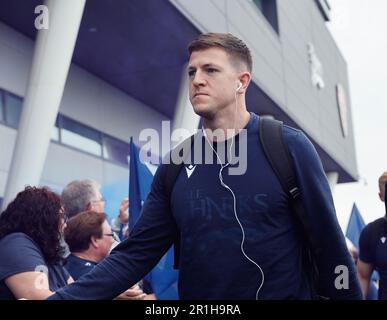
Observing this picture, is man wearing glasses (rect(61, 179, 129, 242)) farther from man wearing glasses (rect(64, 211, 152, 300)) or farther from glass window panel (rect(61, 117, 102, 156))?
glass window panel (rect(61, 117, 102, 156))

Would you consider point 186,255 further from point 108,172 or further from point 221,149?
point 108,172

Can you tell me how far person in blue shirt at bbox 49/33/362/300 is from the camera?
1851mm

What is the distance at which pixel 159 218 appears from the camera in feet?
6.97

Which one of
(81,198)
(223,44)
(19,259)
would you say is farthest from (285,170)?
(81,198)

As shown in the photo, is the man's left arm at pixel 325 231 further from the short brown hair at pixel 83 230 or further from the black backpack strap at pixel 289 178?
the short brown hair at pixel 83 230

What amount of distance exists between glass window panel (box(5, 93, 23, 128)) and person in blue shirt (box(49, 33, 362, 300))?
1038cm

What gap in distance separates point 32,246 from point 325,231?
Result: 170cm

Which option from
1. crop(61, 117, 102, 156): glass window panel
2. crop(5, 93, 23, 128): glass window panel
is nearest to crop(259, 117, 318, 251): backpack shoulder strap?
crop(5, 93, 23, 128): glass window panel

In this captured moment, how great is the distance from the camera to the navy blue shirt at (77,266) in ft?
12.6

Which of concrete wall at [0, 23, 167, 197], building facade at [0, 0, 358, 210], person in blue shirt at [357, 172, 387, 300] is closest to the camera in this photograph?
person in blue shirt at [357, 172, 387, 300]

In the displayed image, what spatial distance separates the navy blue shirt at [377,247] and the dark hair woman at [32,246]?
7.62 feet

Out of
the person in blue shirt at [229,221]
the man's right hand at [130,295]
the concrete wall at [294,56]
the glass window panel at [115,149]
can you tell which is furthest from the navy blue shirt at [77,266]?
the glass window panel at [115,149]
